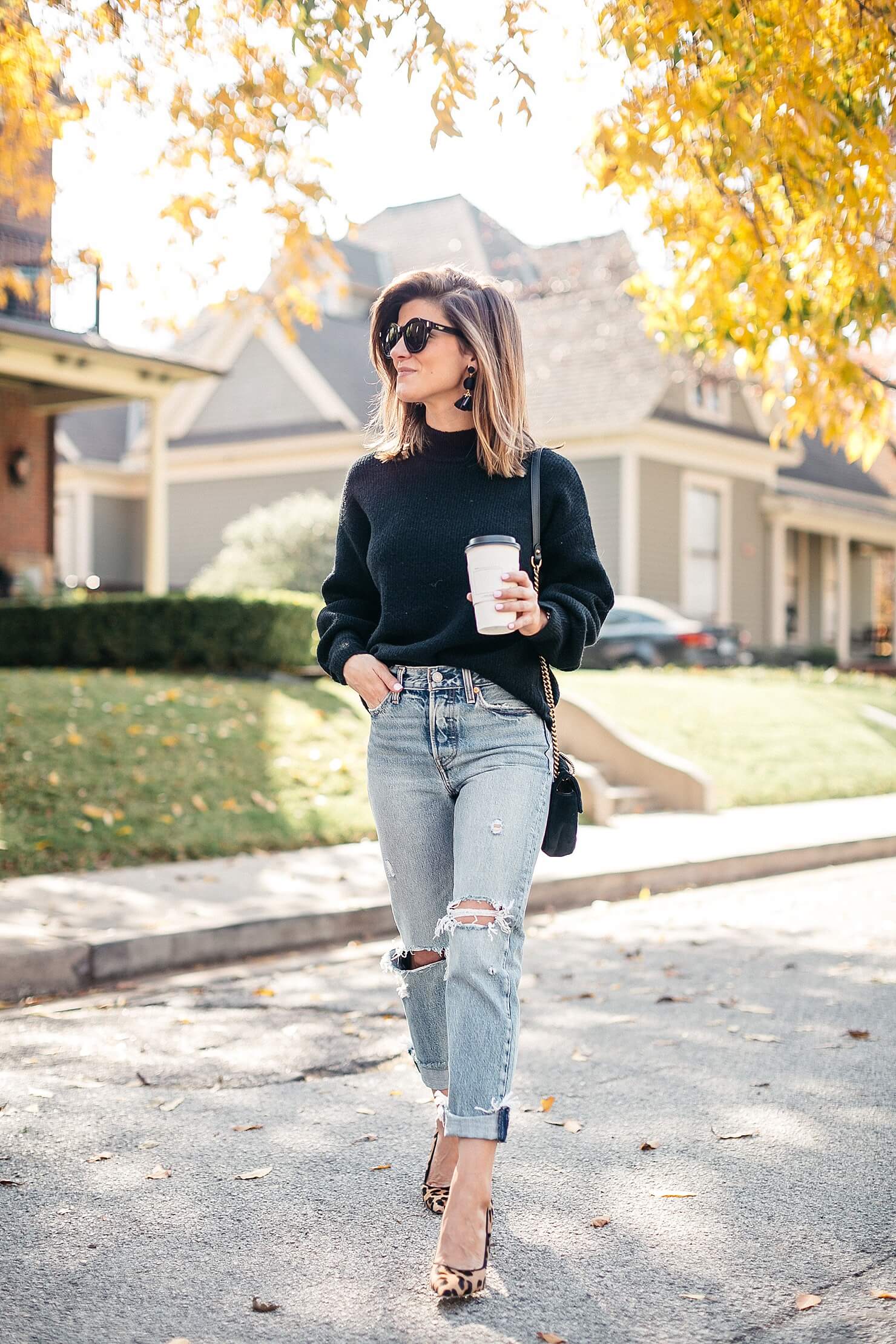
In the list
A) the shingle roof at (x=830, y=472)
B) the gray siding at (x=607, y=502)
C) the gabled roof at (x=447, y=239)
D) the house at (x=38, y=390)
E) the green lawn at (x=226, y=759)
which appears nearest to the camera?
the green lawn at (x=226, y=759)

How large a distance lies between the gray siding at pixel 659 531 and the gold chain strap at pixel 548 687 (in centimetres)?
2075

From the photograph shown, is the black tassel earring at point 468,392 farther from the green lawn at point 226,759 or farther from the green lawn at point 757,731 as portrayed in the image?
the green lawn at point 757,731

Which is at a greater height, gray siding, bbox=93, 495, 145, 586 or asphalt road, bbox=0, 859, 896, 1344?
gray siding, bbox=93, 495, 145, 586

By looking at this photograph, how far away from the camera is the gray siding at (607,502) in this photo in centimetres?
2378

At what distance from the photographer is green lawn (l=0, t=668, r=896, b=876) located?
8492mm

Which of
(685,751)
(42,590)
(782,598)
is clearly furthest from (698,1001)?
(782,598)

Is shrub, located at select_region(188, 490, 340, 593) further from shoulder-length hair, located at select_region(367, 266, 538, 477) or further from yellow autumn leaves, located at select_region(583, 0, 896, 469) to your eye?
shoulder-length hair, located at select_region(367, 266, 538, 477)

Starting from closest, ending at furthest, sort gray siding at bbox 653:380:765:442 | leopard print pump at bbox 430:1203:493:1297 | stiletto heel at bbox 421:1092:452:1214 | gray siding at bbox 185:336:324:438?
leopard print pump at bbox 430:1203:493:1297 < stiletto heel at bbox 421:1092:452:1214 < gray siding at bbox 653:380:765:442 < gray siding at bbox 185:336:324:438

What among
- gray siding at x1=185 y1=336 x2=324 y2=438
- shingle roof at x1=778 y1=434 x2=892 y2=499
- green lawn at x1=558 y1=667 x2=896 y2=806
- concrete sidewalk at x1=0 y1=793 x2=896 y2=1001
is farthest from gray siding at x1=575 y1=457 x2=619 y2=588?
concrete sidewalk at x1=0 y1=793 x2=896 y2=1001

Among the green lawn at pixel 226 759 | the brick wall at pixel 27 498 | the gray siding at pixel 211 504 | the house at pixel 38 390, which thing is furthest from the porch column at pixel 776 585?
the brick wall at pixel 27 498

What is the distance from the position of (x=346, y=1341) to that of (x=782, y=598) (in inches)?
1018

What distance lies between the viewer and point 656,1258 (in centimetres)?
311

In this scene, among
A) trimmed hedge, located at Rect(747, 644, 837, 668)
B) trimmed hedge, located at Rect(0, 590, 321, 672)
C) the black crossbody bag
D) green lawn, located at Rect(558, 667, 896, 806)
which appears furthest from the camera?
trimmed hedge, located at Rect(747, 644, 837, 668)

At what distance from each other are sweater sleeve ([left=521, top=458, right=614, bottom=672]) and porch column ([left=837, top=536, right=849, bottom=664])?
90.7ft
